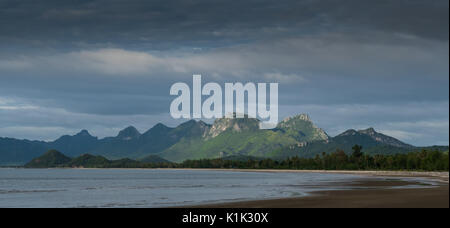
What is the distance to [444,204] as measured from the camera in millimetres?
52250
